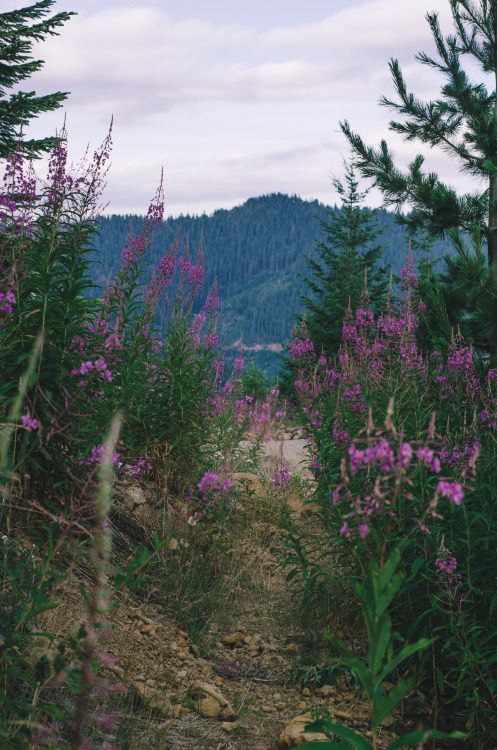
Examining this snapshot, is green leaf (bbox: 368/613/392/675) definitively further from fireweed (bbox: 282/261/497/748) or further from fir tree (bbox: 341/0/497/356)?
fir tree (bbox: 341/0/497/356)

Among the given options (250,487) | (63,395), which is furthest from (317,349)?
(63,395)

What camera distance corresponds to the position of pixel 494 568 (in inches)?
126

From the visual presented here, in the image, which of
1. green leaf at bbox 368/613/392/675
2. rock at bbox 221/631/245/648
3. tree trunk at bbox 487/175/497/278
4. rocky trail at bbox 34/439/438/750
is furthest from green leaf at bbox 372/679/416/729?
tree trunk at bbox 487/175/497/278

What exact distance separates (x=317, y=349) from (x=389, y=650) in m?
18.8

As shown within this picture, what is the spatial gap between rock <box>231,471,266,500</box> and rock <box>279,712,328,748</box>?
3094mm

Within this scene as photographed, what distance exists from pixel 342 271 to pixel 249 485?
18676 millimetres

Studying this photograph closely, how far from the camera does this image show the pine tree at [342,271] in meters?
21.3

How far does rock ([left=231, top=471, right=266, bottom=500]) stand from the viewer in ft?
20.0

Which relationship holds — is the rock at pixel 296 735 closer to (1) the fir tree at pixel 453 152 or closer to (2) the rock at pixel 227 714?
(2) the rock at pixel 227 714

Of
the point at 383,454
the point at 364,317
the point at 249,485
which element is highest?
the point at 364,317

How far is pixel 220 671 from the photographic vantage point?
11.9ft

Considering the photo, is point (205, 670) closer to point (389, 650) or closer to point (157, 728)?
point (157, 728)

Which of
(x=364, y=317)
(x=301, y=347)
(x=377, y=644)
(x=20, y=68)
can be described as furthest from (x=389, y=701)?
(x=20, y=68)

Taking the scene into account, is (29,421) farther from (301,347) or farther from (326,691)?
(301,347)
